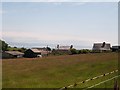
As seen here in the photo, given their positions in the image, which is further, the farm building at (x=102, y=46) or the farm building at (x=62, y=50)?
the farm building at (x=102, y=46)

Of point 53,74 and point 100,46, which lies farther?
point 100,46

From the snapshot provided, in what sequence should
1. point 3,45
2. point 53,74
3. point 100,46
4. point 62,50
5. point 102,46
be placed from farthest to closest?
point 100,46, point 62,50, point 102,46, point 3,45, point 53,74

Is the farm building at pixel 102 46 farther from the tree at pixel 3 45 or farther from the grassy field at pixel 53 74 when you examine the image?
the grassy field at pixel 53 74

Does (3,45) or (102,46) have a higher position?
(3,45)

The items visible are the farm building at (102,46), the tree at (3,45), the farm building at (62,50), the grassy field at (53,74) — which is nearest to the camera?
the grassy field at (53,74)

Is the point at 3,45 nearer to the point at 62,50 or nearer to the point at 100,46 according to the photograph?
the point at 62,50

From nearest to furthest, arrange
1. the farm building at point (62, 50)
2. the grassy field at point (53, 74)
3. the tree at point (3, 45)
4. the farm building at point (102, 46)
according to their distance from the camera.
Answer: the grassy field at point (53, 74) → the farm building at point (62, 50) → the tree at point (3, 45) → the farm building at point (102, 46)

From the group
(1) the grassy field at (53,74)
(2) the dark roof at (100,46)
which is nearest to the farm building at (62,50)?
(2) the dark roof at (100,46)

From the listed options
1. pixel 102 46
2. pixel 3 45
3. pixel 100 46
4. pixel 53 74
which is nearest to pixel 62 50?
pixel 100 46

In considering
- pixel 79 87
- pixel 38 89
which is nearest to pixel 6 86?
pixel 38 89

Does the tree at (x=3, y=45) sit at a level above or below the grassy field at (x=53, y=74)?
above

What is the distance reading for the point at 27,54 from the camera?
383 feet

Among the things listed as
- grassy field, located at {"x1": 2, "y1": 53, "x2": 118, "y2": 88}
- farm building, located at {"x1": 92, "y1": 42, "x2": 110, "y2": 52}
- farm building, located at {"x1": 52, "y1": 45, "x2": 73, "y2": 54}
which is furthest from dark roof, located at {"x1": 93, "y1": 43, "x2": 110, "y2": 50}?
grassy field, located at {"x1": 2, "y1": 53, "x2": 118, "y2": 88}

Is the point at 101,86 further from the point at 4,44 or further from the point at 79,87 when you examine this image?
the point at 4,44
